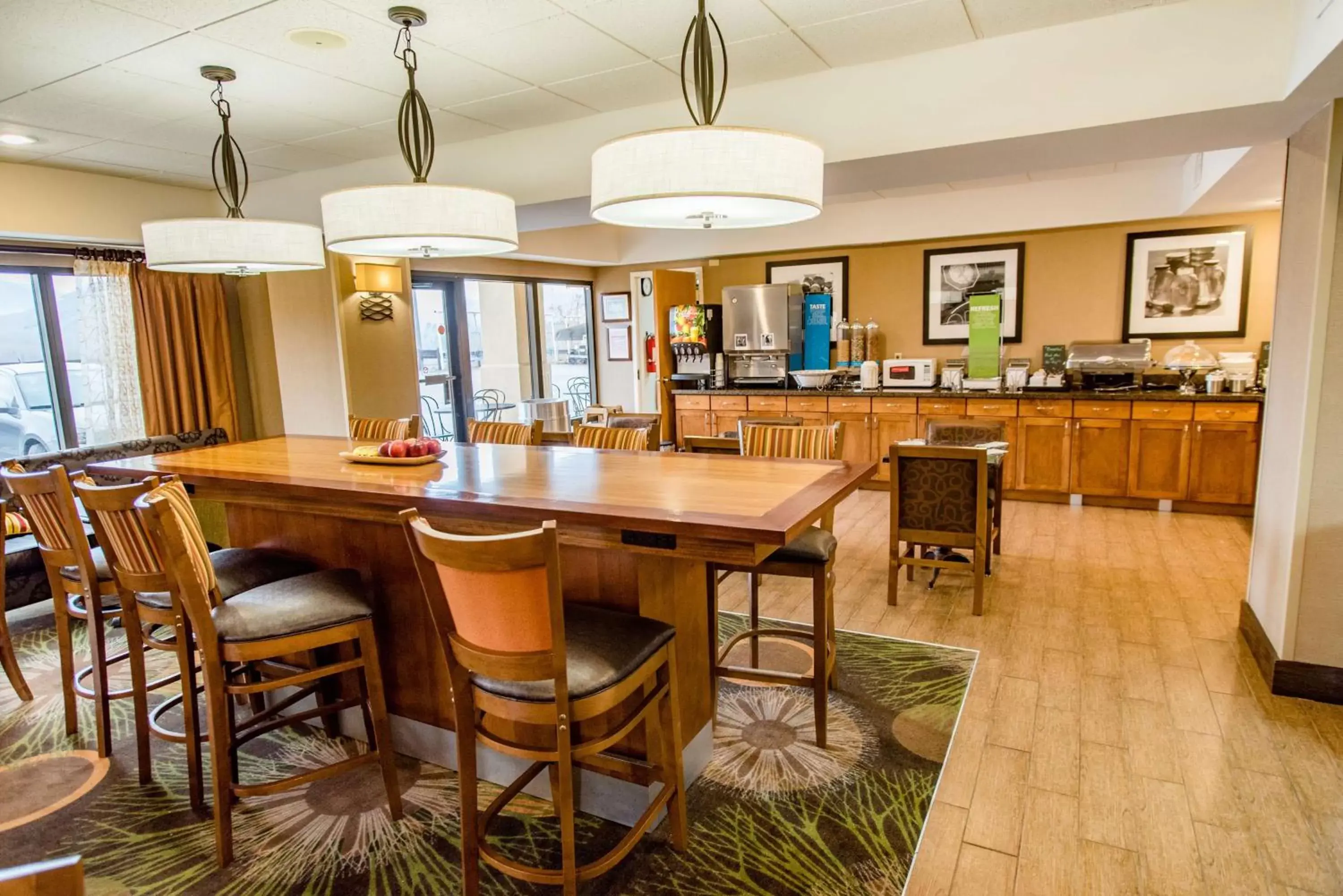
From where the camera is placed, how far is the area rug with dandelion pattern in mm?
1949

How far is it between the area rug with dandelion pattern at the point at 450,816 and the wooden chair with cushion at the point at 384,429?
4.94 feet

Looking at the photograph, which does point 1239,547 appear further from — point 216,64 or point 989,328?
point 216,64

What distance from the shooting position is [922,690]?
9.50 ft

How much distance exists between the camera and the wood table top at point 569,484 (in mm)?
1762

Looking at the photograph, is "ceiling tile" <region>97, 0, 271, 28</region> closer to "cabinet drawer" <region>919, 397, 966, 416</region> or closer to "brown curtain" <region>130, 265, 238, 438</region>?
"brown curtain" <region>130, 265, 238, 438</region>

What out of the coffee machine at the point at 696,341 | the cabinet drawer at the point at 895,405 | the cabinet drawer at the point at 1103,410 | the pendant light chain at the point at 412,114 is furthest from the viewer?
the coffee machine at the point at 696,341

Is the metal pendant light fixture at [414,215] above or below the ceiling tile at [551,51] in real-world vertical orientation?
below

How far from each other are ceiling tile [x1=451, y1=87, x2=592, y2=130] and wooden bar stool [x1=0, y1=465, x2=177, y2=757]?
237 centimetres

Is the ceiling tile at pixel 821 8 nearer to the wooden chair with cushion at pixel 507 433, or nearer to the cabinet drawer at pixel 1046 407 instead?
the wooden chair with cushion at pixel 507 433

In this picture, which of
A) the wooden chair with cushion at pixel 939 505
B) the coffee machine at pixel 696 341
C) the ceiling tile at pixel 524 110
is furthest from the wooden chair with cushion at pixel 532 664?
the coffee machine at pixel 696 341

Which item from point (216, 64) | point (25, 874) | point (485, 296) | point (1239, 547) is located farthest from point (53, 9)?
point (1239, 547)

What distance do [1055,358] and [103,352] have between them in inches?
283

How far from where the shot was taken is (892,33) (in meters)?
2.83

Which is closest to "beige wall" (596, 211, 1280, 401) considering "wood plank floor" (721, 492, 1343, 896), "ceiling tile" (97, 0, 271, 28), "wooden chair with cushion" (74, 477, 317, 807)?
"wood plank floor" (721, 492, 1343, 896)
